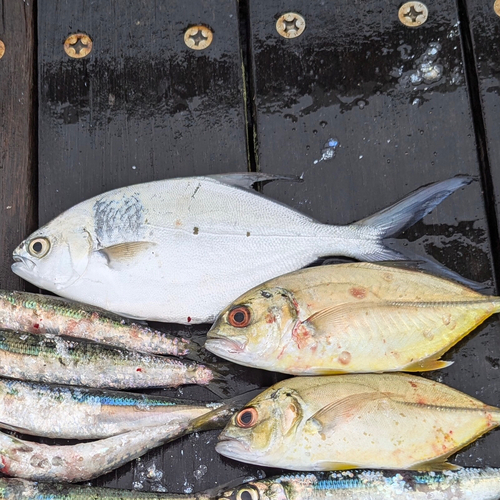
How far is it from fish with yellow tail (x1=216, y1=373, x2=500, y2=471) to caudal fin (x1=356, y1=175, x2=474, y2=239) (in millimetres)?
804

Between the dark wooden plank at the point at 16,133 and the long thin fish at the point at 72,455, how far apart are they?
89cm

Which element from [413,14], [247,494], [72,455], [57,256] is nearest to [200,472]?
[247,494]

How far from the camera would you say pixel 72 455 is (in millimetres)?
2562

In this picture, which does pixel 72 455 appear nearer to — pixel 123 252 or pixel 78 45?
pixel 123 252

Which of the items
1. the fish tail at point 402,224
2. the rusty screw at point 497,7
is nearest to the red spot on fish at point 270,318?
the fish tail at point 402,224

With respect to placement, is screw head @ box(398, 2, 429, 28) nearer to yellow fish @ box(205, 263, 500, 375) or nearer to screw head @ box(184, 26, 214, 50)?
screw head @ box(184, 26, 214, 50)

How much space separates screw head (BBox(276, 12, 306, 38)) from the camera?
10.6ft

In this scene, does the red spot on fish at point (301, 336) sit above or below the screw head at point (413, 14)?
below

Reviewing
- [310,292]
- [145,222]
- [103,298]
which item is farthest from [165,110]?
[310,292]

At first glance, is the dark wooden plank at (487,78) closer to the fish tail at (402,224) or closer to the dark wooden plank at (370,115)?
the dark wooden plank at (370,115)

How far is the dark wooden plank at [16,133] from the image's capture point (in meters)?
3.09

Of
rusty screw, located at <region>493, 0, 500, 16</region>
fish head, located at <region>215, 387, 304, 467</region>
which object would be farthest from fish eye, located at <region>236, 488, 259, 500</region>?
rusty screw, located at <region>493, 0, 500, 16</region>

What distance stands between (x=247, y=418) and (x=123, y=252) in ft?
3.45

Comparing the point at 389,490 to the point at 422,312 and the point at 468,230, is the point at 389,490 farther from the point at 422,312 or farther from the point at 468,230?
the point at 468,230
